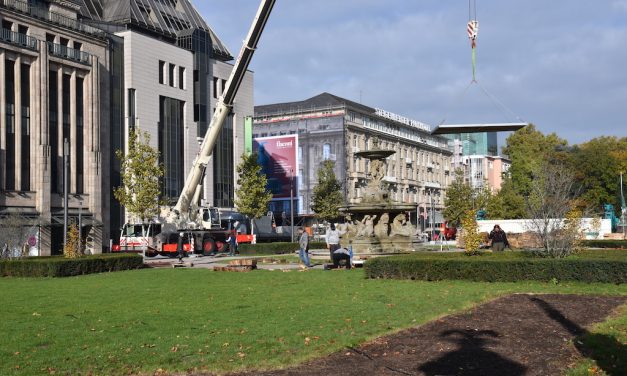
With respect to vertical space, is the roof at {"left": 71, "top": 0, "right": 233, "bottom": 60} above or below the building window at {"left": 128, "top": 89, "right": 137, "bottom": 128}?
above

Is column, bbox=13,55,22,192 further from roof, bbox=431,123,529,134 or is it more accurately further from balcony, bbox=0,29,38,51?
roof, bbox=431,123,529,134

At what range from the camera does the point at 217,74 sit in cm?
7444

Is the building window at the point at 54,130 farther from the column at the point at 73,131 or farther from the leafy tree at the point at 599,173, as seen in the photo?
the leafy tree at the point at 599,173

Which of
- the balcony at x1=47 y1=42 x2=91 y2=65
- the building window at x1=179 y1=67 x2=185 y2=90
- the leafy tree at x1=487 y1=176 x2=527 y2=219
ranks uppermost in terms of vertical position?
the building window at x1=179 y1=67 x2=185 y2=90

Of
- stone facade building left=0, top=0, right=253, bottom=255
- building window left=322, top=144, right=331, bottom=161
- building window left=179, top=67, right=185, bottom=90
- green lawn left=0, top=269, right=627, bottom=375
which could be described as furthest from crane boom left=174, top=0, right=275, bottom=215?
building window left=322, top=144, right=331, bottom=161

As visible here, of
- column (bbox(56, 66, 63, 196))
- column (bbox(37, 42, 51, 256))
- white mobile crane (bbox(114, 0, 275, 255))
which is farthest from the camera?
column (bbox(56, 66, 63, 196))

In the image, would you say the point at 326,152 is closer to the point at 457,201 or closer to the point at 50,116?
the point at 457,201

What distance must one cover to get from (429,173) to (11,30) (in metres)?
82.9

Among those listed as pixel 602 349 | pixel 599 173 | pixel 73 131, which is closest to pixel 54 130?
pixel 73 131

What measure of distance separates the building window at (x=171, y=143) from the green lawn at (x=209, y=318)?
4380 centimetres

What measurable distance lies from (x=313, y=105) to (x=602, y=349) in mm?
91348

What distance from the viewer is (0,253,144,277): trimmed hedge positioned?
27109mm

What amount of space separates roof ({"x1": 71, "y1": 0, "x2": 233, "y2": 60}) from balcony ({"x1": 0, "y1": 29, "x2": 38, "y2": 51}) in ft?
30.0

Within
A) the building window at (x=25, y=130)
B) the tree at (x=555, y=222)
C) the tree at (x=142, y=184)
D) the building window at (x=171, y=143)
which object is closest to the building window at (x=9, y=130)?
the building window at (x=25, y=130)
